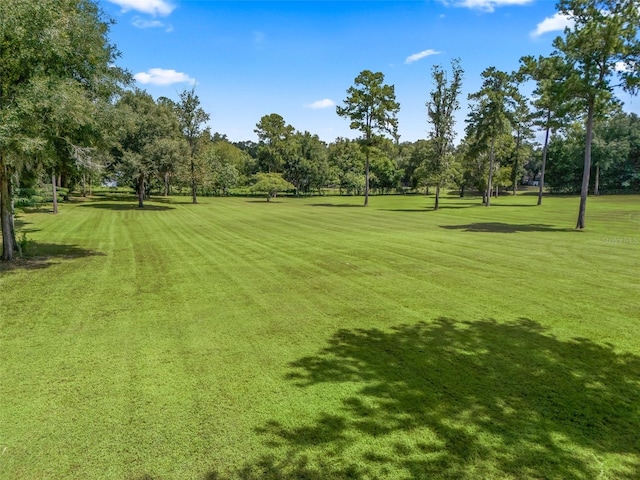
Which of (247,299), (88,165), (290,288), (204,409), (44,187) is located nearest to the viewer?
(204,409)

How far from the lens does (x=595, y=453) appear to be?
3789 mm

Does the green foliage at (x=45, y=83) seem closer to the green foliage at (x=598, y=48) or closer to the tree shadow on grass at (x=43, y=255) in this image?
the tree shadow on grass at (x=43, y=255)

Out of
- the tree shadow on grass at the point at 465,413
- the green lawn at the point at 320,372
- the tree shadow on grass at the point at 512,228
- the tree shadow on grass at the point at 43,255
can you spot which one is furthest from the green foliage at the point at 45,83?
the tree shadow on grass at the point at 512,228

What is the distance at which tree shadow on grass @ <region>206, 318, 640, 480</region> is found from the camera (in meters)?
3.64

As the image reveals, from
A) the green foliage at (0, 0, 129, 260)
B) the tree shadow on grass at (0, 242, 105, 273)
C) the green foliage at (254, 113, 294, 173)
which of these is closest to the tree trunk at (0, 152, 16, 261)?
the green foliage at (0, 0, 129, 260)

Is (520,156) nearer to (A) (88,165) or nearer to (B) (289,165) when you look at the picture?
(B) (289,165)

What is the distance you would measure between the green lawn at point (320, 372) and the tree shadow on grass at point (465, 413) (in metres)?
0.02

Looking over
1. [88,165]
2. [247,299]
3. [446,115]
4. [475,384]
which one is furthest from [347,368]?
[446,115]

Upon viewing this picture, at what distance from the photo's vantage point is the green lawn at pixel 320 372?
376 cm

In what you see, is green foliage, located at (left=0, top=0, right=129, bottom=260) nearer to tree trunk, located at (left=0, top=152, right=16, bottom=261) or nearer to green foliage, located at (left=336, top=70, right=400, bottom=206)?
tree trunk, located at (left=0, top=152, right=16, bottom=261)

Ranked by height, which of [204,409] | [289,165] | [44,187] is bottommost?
[204,409]

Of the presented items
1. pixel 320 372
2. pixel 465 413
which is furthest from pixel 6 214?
pixel 465 413

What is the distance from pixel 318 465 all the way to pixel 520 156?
69.1 m

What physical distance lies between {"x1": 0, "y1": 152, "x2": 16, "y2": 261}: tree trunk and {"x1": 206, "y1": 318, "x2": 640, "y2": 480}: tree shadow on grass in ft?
37.9
